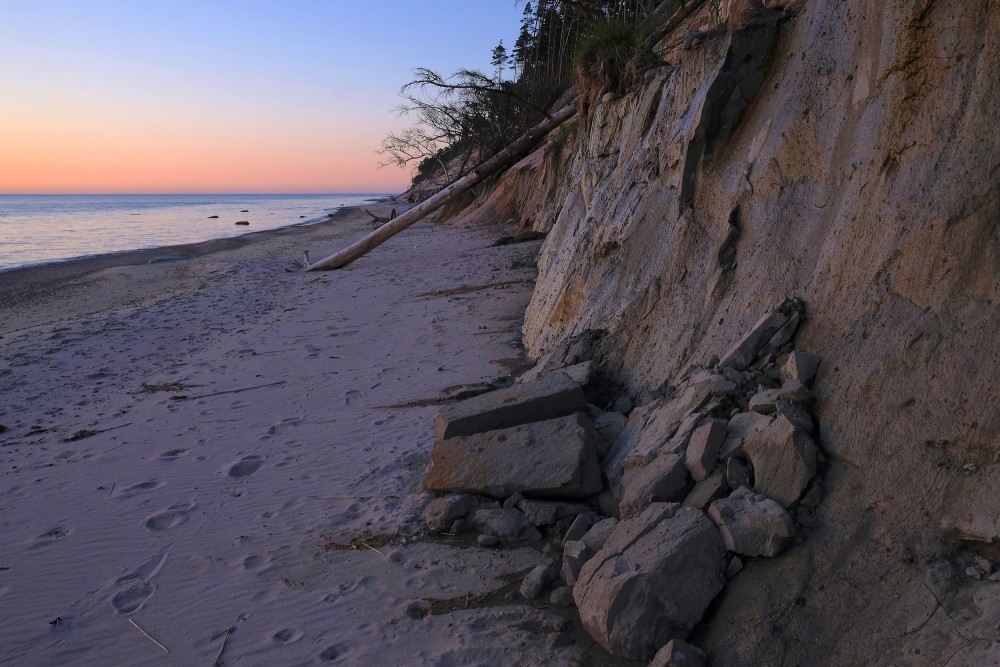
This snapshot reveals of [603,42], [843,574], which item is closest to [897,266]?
[843,574]

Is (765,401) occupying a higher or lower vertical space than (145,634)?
higher

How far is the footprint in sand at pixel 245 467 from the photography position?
4.77 metres

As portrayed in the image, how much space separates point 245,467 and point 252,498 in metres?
0.50

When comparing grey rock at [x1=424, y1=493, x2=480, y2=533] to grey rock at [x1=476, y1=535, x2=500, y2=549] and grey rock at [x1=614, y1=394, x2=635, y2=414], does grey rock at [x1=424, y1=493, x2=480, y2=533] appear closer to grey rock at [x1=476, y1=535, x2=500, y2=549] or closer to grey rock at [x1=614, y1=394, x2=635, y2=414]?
grey rock at [x1=476, y1=535, x2=500, y2=549]

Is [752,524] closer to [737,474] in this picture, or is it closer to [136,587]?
[737,474]

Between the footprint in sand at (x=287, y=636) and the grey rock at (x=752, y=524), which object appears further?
the footprint in sand at (x=287, y=636)

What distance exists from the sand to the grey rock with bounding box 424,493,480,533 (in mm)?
105

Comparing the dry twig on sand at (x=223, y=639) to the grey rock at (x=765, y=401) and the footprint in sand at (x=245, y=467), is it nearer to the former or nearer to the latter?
the footprint in sand at (x=245, y=467)

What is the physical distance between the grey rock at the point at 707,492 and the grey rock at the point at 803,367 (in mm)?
609

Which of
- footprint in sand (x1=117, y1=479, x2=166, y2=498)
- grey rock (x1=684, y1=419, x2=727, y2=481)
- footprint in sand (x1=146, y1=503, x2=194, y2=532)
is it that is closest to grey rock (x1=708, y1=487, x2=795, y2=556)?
grey rock (x1=684, y1=419, x2=727, y2=481)

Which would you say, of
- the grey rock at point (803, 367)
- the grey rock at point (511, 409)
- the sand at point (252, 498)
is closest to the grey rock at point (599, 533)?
the sand at point (252, 498)

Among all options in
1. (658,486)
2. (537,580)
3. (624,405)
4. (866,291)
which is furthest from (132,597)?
(866,291)

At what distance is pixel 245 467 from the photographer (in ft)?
15.9

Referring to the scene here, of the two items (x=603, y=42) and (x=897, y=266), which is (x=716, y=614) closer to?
(x=897, y=266)
